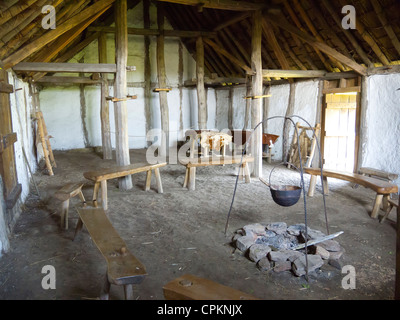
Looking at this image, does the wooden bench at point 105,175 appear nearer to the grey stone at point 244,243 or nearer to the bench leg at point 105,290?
the grey stone at point 244,243

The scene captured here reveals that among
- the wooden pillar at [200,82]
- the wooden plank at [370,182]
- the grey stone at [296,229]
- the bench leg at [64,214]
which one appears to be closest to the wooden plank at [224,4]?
the wooden pillar at [200,82]

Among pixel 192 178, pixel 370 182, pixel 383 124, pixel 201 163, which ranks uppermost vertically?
pixel 383 124

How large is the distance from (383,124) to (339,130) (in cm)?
171

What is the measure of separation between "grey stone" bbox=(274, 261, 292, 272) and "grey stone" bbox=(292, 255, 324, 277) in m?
0.05

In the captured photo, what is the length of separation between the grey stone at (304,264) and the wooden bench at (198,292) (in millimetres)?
1332

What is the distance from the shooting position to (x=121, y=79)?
6422mm

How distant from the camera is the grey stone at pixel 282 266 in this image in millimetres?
3526

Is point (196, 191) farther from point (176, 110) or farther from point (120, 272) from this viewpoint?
point (176, 110)

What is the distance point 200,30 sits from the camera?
10062 mm

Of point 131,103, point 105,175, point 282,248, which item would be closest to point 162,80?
point 131,103

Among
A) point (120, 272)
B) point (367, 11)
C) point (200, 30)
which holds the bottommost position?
point (120, 272)

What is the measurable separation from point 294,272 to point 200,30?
8.42m

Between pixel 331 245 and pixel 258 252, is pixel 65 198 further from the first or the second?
pixel 331 245
